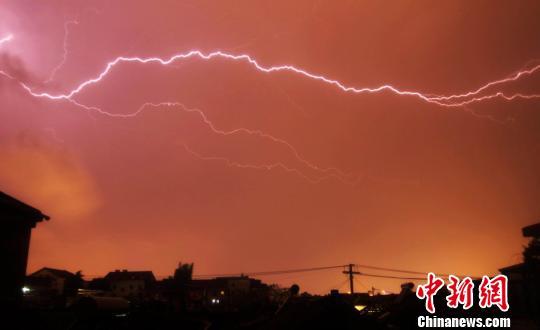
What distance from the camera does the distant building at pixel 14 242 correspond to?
15.4 meters

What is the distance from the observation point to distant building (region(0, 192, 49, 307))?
15422mm

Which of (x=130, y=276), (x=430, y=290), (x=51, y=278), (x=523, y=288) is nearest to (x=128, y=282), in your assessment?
(x=130, y=276)

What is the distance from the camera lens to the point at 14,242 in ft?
52.4

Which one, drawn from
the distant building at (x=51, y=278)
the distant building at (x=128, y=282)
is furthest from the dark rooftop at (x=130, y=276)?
the distant building at (x=51, y=278)

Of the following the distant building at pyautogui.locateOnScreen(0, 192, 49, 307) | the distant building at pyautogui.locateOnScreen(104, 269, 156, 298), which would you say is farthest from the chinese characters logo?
the distant building at pyautogui.locateOnScreen(104, 269, 156, 298)

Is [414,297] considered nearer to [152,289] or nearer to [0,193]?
[0,193]

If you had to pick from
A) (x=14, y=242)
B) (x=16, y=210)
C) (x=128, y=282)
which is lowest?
(x=128, y=282)

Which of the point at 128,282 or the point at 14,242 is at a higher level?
the point at 14,242

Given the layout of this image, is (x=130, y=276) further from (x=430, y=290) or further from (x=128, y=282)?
(x=430, y=290)

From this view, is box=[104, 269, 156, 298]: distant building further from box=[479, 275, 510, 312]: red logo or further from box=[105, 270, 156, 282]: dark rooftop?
box=[479, 275, 510, 312]: red logo

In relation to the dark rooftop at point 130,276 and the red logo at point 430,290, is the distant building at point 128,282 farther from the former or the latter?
the red logo at point 430,290

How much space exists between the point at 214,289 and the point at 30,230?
4526 cm

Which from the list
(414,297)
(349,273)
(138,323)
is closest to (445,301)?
(414,297)

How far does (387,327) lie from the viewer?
8.41 metres
